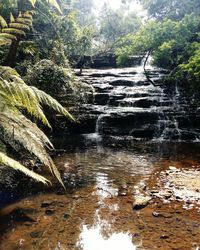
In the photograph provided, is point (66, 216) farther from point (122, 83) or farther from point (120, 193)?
point (122, 83)

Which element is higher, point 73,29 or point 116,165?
point 73,29

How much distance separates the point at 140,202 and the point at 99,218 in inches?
33.0

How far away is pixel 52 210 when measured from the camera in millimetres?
4680

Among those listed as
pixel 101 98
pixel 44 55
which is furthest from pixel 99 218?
pixel 101 98

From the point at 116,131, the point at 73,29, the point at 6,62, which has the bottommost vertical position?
the point at 116,131

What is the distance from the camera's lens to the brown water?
12.4ft

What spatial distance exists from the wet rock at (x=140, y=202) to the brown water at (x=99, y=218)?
10 centimetres

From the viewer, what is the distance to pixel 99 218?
4.46m

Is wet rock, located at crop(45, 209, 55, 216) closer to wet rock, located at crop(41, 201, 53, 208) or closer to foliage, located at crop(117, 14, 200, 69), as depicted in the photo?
wet rock, located at crop(41, 201, 53, 208)

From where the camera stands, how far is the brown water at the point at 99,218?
12.4 ft

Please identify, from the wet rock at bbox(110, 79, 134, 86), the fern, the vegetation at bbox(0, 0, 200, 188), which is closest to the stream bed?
the vegetation at bbox(0, 0, 200, 188)

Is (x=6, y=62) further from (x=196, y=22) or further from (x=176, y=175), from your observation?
(x=196, y=22)

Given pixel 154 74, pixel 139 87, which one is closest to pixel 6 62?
pixel 139 87

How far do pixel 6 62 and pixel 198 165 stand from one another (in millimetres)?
5775
